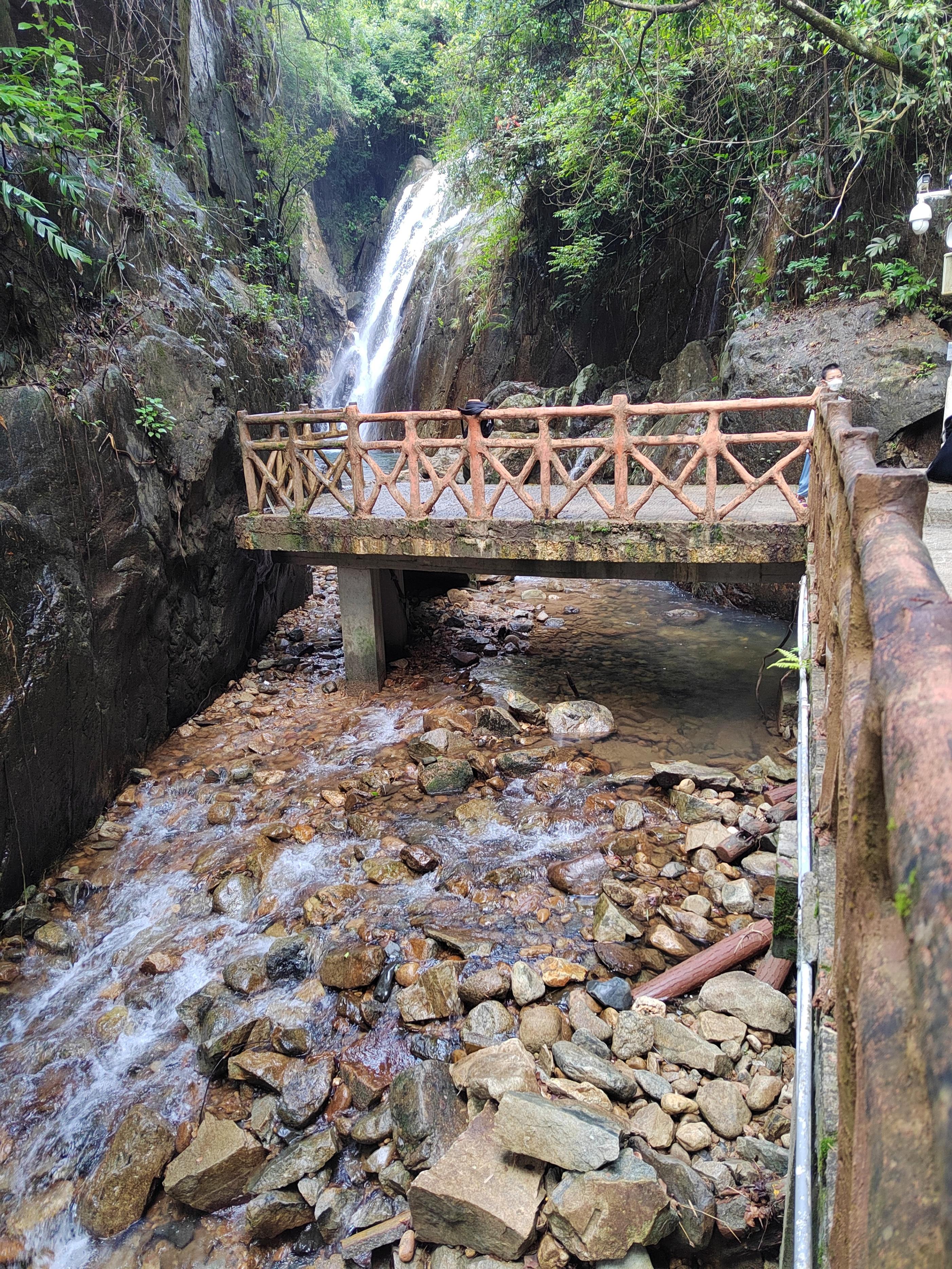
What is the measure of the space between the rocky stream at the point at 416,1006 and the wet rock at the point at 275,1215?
0.6 inches

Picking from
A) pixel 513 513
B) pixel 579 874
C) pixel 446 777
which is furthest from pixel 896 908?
pixel 513 513

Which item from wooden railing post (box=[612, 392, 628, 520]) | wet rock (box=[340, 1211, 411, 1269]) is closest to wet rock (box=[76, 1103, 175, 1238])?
wet rock (box=[340, 1211, 411, 1269])

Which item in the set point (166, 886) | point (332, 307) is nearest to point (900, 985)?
point (166, 886)

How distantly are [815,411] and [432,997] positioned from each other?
509cm

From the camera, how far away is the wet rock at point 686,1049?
3705 millimetres

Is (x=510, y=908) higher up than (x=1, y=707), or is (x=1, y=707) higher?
(x=1, y=707)

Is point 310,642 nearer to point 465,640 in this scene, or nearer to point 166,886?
point 465,640

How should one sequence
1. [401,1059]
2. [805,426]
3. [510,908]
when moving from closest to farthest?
1. [401,1059]
2. [510,908]
3. [805,426]

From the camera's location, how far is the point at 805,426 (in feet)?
32.3

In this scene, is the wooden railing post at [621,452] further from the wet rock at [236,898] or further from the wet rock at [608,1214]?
the wet rock at [608,1214]

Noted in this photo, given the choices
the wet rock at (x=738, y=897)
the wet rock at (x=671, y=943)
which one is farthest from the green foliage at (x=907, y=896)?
the wet rock at (x=738, y=897)

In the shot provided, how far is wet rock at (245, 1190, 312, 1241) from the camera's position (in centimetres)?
339

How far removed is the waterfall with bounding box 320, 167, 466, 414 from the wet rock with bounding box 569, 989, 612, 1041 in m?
19.5

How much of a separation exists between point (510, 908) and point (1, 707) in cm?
381
